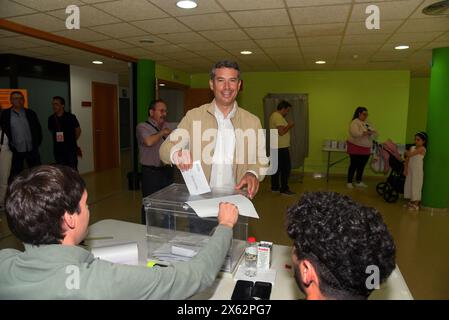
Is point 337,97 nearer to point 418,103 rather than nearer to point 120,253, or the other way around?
Answer: point 418,103

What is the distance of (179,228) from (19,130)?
3948 millimetres

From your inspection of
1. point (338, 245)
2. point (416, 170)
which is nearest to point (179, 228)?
point (338, 245)

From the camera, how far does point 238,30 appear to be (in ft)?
12.5

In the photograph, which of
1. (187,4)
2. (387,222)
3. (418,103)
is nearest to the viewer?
(187,4)

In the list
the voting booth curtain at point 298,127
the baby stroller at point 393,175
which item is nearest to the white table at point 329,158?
the voting booth curtain at point 298,127

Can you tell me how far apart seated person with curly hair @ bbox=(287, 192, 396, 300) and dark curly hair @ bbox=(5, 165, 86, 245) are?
0.64 m

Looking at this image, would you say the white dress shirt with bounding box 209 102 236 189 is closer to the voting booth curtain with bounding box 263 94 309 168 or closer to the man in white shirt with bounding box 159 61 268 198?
the man in white shirt with bounding box 159 61 268 198

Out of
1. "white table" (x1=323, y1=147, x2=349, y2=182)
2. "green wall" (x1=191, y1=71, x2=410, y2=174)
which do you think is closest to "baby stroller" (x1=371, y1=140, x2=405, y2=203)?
"white table" (x1=323, y1=147, x2=349, y2=182)

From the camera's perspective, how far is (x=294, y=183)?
679 centimetres

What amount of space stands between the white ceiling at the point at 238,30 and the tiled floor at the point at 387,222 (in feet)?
7.68
